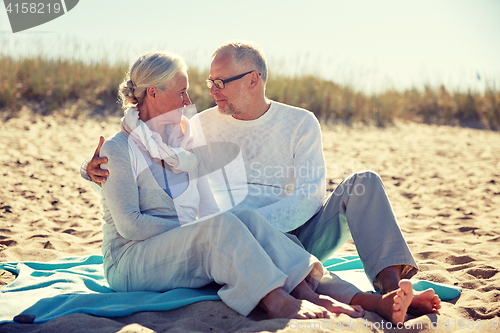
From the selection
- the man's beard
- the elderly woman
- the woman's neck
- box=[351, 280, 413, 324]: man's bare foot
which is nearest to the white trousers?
the elderly woman

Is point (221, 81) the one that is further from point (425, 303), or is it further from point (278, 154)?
point (425, 303)

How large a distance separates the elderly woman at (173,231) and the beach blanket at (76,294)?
0.12 meters

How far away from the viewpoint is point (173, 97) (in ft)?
8.84

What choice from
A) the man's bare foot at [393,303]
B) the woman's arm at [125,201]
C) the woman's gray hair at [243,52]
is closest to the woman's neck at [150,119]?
the woman's arm at [125,201]

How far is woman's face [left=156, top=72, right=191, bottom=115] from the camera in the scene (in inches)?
105

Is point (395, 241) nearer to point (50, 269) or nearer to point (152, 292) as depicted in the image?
point (152, 292)

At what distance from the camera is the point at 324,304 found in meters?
2.23

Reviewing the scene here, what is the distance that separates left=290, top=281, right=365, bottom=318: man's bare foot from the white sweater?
25.1 inches

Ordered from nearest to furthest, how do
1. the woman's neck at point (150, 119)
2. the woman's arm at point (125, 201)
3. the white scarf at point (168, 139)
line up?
1. the woman's arm at point (125, 201)
2. the white scarf at point (168, 139)
3. the woman's neck at point (150, 119)

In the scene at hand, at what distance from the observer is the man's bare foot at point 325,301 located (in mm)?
2172

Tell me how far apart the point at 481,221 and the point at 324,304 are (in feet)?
10.2

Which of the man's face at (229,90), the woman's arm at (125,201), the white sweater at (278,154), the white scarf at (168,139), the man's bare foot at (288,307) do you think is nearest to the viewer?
the man's bare foot at (288,307)

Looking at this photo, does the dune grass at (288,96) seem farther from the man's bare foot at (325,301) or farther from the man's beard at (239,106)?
the man's bare foot at (325,301)

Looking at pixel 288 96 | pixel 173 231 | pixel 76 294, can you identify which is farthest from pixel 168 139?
pixel 288 96
